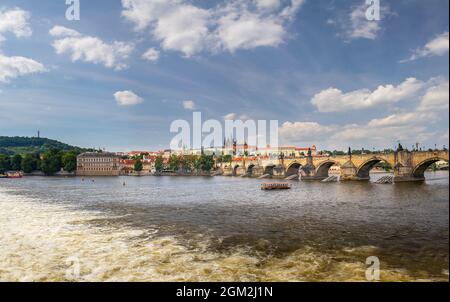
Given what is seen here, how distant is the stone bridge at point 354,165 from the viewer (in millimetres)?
54741

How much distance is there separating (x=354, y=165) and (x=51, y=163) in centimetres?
10198

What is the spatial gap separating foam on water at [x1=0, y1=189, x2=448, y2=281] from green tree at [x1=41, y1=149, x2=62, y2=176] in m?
108

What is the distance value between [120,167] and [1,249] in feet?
423

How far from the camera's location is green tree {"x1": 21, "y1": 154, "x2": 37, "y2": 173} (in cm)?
11512

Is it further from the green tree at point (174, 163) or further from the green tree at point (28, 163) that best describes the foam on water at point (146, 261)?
the green tree at point (174, 163)

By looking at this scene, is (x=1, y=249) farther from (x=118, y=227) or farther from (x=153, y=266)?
(x=153, y=266)

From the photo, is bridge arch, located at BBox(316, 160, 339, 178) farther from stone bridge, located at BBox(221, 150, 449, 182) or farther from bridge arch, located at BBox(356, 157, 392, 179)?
bridge arch, located at BBox(356, 157, 392, 179)

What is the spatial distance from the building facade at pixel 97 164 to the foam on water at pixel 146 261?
378 ft

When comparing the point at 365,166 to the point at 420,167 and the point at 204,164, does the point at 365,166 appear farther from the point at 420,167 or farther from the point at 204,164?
the point at 204,164

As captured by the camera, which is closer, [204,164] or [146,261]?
[146,261]

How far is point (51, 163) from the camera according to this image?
11188 centimetres

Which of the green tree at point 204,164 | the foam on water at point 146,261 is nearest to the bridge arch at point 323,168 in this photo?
the green tree at point 204,164

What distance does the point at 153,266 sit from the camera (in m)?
11.0

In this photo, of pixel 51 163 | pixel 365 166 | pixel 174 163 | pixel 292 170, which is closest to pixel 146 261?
pixel 365 166
